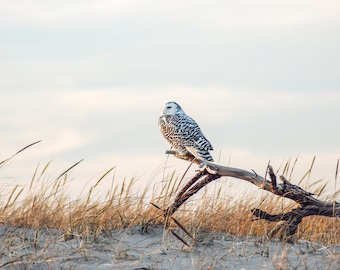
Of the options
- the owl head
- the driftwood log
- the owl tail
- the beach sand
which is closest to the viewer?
the beach sand

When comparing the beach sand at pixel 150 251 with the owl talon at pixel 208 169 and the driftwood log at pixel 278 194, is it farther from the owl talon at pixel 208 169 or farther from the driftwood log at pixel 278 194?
the owl talon at pixel 208 169

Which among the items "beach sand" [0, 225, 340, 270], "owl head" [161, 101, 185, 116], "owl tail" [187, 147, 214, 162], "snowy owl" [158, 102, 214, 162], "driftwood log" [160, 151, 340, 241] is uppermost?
"owl head" [161, 101, 185, 116]

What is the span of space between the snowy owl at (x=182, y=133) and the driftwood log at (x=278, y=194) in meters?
1.87

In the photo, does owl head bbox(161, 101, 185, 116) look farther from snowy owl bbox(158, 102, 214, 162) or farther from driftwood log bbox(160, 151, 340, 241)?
driftwood log bbox(160, 151, 340, 241)

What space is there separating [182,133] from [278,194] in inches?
92.1

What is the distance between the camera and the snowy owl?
25.4ft

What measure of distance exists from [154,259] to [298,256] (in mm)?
1092

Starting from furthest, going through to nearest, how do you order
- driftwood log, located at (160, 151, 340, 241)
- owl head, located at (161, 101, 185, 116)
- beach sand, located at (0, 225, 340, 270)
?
owl head, located at (161, 101, 185, 116) < driftwood log, located at (160, 151, 340, 241) < beach sand, located at (0, 225, 340, 270)

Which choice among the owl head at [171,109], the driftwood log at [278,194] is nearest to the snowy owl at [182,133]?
the owl head at [171,109]

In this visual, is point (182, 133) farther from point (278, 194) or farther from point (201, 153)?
point (278, 194)

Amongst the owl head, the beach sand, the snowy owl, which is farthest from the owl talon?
the owl head

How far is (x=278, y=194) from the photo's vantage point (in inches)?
223

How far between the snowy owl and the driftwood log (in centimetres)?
187

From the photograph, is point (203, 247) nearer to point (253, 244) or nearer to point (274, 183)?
point (253, 244)
